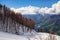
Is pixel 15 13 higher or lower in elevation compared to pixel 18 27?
higher

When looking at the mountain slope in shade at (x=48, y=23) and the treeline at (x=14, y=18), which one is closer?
the treeline at (x=14, y=18)

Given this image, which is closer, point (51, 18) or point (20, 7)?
point (20, 7)

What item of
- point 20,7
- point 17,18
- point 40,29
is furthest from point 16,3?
point 40,29

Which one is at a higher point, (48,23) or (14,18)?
(14,18)

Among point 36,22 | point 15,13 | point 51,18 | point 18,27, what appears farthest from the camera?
point 51,18

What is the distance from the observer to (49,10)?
966 cm

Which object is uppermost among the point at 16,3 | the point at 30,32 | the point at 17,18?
the point at 16,3

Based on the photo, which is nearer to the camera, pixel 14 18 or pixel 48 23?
pixel 14 18

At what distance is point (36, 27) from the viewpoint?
942 cm

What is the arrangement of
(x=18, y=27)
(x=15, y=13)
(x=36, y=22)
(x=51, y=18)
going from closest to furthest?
1. (x=18, y=27)
2. (x=15, y=13)
3. (x=36, y=22)
4. (x=51, y=18)

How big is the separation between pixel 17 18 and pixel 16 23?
0.27 m

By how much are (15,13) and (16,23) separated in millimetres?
644

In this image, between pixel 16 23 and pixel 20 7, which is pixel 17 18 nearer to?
pixel 16 23

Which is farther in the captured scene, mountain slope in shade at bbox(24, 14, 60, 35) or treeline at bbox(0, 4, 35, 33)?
mountain slope in shade at bbox(24, 14, 60, 35)
